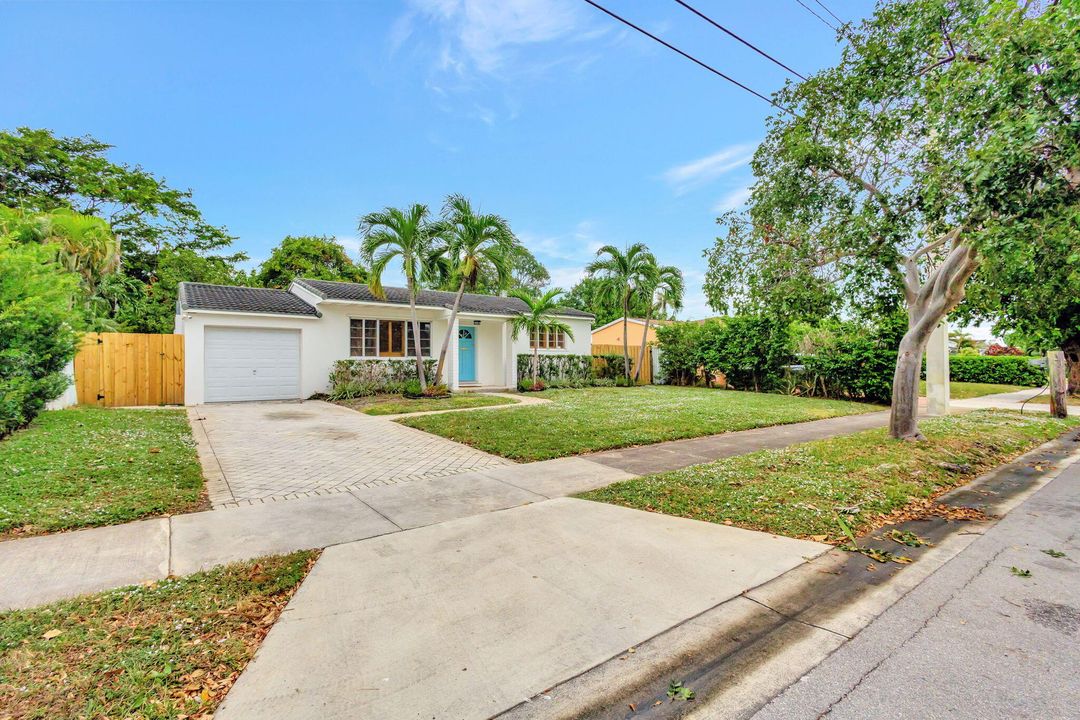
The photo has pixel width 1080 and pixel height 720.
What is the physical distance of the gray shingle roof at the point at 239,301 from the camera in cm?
1326

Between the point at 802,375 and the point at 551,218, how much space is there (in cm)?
1409

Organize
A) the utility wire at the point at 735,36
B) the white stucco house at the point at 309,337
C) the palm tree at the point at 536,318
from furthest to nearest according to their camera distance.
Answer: the palm tree at the point at 536,318, the white stucco house at the point at 309,337, the utility wire at the point at 735,36

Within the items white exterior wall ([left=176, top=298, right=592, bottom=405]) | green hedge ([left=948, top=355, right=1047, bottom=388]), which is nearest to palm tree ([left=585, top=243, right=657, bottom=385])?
white exterior wall ([left=176, top=298, right=592, bottom=405])

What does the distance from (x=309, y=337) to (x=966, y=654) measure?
1559 cm

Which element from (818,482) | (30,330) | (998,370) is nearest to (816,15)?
(818,482)

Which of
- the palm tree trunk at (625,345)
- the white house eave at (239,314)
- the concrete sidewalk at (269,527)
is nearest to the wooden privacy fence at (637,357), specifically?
the palm tree trunk at (625,345)

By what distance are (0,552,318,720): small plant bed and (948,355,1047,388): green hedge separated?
102 ft

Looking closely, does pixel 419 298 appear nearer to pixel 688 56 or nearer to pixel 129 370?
pixel 129 370

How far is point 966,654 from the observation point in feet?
8.14

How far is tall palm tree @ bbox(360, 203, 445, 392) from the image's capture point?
42.0ft

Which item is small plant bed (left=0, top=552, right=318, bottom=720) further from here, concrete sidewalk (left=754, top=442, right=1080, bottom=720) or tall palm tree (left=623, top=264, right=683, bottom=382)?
tall palm tree (left=623, top=264, right=683, bottom=382)

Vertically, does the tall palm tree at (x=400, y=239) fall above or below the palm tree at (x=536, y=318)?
above

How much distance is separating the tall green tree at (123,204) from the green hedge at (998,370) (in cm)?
3780

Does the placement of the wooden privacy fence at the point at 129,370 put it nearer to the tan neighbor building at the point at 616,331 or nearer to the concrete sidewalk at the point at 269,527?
the concrete sidewalk at the point at 269,527
